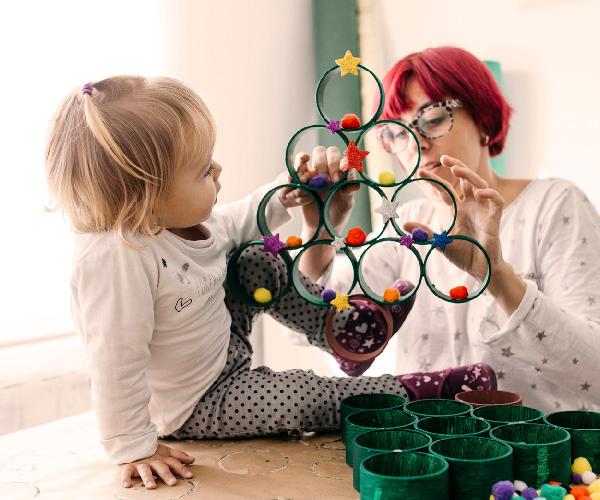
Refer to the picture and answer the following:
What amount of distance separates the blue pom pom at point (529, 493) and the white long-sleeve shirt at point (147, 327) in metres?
0.45

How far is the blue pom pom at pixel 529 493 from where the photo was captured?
2.03ft

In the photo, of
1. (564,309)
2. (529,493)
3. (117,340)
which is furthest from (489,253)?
(117,340)

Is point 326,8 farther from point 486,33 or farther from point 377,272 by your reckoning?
point 377,272

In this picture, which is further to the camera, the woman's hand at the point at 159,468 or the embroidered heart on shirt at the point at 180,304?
the embroidered heart on shirt at the point at 180,304

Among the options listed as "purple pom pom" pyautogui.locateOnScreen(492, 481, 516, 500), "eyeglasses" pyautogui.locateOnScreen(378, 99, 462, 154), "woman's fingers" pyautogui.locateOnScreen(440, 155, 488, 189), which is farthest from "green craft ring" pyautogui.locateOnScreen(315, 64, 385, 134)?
"purple pom pom" pyautogui.locateOnScreen(492, 481, 516, 500)

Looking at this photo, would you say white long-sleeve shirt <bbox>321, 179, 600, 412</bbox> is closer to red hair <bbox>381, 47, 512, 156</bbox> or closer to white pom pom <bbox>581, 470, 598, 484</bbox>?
red hair <bbox>381, 47, 512, 156</bbox>

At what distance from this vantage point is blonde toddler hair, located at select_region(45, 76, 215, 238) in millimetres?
891

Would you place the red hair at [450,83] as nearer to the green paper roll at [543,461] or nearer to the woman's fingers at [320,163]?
the woman's fingers at [320,163]

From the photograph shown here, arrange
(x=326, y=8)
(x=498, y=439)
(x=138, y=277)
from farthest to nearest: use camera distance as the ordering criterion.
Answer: (x=326, y=8) → (x=138, y=277) → (x=498, y=439)

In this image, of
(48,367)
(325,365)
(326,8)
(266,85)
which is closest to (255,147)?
(266,85)

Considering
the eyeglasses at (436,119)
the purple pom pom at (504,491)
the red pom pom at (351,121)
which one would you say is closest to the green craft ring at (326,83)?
the red pom pom at (351,121)

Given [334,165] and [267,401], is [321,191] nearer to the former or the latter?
[334,165]

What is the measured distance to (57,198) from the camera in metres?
0.93

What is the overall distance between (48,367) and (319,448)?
889mm
